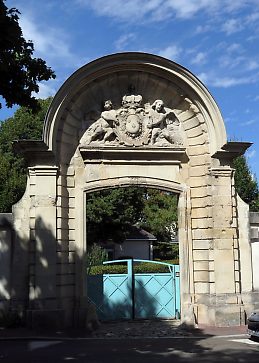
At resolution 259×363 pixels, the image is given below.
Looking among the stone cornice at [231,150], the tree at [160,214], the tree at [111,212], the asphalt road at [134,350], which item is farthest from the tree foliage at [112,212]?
the asphalt road at [134,350]

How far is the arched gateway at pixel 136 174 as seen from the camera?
12078 mm

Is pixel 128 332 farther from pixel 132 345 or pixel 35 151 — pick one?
pixel 35 151

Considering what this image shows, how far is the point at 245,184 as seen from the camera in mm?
28953

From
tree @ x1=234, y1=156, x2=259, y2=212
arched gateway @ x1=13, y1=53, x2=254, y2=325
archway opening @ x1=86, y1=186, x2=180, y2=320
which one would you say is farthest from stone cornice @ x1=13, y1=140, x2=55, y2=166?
tree @ x1=234, y1=156, x2=259, y2=212

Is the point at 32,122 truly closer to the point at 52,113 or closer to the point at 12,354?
the point at 52,113

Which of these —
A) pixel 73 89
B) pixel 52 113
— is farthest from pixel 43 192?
pixel 73 89

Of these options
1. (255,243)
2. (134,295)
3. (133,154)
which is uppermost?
(133,154)

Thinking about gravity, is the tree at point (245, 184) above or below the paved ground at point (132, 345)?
above

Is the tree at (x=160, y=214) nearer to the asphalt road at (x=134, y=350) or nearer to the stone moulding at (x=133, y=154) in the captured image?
the stone moulding at (x=133, y=154)

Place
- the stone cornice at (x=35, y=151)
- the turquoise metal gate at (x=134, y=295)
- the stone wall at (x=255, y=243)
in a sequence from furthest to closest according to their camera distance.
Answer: the turquoise metal gate at (x=134, y=295) → the stone wall at (x=255, y=243) → the stone cornice at (x=35, y=151)

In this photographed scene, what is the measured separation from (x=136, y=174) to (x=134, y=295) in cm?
360

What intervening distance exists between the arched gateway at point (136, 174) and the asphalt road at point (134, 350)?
5.14ft

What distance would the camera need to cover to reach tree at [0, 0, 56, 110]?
686 centimetres

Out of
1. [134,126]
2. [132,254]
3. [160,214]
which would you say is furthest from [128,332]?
[132,254]
